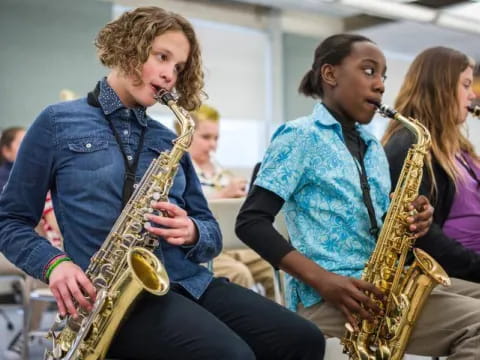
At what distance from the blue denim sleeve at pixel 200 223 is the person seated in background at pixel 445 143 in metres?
0.80

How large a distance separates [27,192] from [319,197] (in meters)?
0.84

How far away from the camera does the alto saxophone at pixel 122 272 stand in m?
1.47

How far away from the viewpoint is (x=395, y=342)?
1912mm

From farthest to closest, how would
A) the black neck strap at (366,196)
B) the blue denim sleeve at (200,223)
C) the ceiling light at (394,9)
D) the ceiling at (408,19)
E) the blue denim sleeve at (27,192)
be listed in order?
the ceiling at (408,19) < the ceiling light at (394,9) < the black neck strap at (366,196) < the blue denim sleeve at (200,223) < the blue denim sleeve at (27,192)

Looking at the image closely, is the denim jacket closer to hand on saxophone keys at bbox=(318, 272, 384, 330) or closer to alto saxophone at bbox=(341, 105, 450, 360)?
hand on saxophone keys at bbox=(318, 272, 384, 330)

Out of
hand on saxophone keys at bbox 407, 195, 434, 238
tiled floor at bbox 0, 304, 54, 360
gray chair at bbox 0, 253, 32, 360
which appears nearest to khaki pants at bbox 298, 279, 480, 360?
hand on saxophone keys at bbox 407, 195, 434, 238

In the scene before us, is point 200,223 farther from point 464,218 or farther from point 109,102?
point 464,218

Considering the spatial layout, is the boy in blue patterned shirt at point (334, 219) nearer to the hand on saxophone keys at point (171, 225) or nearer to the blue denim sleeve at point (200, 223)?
the blue denim sleeve at point (200, 223)

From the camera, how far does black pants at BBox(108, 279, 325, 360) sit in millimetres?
1467

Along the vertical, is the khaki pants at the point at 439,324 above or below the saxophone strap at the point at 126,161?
below

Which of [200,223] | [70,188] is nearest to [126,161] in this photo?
[70,188]

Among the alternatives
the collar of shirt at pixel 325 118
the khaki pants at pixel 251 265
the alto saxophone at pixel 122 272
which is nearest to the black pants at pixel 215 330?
the alto saxophone at pixel 122 272

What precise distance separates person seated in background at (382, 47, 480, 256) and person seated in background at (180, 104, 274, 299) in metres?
0.94

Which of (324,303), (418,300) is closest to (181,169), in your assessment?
(324,303)
